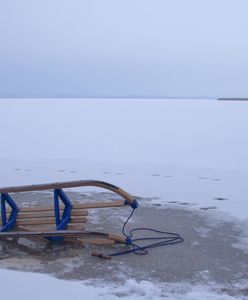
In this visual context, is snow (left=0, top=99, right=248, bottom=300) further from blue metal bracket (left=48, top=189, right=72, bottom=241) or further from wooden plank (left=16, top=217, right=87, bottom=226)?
wooden plank (left=16, top=217, right=87, bottom=226)

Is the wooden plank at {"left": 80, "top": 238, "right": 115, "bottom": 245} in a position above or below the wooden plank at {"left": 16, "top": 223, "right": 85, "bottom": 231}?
below

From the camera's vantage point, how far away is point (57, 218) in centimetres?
544

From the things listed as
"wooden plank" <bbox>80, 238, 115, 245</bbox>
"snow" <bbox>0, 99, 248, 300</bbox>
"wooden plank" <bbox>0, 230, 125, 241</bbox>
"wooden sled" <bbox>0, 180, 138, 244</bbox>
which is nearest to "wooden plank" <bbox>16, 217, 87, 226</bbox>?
"wooden sled" <bbox>0, 180, 138, 244</bbox>

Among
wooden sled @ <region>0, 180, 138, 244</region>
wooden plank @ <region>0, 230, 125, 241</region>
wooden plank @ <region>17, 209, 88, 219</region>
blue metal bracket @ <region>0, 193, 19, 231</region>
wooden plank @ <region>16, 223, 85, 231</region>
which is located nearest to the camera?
wooden plank @ <region>0, 230, 125, 241</region>

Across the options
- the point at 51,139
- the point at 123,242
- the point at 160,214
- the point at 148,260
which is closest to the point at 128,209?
the point at 160,214

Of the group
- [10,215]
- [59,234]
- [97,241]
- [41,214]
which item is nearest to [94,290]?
[59,234]

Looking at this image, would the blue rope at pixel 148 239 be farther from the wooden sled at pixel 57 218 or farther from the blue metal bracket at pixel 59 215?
the blue metal bracket at pixel 59 215

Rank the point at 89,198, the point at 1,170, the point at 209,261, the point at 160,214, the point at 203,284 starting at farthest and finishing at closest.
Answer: the point at 1,170 < the point at 89,198 < the point at 160,214 < the point at 209,261 < the point at 203,284

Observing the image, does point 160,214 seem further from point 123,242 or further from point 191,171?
point 191,171

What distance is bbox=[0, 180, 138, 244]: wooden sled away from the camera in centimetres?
513

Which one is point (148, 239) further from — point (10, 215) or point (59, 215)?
point (10, 215)

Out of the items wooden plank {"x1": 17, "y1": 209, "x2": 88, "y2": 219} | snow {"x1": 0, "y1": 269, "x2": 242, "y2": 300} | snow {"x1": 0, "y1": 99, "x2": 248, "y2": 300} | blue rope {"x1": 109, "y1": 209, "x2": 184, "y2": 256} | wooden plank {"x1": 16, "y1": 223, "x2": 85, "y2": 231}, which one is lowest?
snow {"x1": 0, "y1": 99, "x2": 248, "y2": 300}

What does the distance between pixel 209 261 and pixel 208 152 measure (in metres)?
9.92

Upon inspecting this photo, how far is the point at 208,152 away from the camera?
14633 mm
